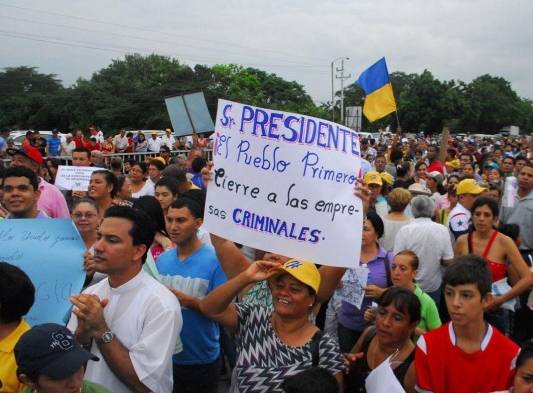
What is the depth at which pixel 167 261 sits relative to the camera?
3646 millimetres

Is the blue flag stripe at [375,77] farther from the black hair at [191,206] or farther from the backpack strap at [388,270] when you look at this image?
the black hair at [191,206]

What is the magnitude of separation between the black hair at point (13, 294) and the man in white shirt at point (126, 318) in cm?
24

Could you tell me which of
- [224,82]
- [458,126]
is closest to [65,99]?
[224,82]

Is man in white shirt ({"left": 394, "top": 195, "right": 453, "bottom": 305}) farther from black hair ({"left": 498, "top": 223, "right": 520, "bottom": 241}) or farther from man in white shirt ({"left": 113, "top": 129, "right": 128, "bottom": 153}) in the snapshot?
man in white shirt ({"left": 113, "top": 129, "right": 128, "bottom": 153})

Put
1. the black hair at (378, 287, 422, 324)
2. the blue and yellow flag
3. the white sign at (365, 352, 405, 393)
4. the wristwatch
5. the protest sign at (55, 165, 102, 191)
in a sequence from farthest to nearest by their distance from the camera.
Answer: the blue and yellow flag, the protest sign at (55, 165, 102, 191), the black hair at (378, 287, 422, 324), the white sign at (365, 352, 405, 393), the wristwatch

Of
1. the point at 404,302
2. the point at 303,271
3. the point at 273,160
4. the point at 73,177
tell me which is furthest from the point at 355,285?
the point at 73,177

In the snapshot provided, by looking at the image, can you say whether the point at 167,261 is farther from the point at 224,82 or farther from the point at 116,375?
the point at 224,82

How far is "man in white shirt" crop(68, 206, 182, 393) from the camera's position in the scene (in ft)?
8.07

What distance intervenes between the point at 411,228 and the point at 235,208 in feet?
8.53

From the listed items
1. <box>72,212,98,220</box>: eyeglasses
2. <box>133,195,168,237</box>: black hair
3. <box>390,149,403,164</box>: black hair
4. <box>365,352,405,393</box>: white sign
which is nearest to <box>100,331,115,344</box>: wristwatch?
<box>365,352,405,393</box>: white sign

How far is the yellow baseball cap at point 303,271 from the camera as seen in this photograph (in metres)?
2.72

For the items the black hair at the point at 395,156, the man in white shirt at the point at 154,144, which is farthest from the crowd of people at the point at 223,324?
the man in white shirt at the point at 154,144

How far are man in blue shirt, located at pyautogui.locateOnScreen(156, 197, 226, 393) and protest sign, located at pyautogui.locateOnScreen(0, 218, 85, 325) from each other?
2.02 ft

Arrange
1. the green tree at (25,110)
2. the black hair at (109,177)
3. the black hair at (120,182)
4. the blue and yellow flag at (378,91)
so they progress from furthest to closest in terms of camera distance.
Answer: the green tree at (25,110) → the blue and yellow flag at (378,91) → the black hair at (120,182) → the black hair at (109,177)
